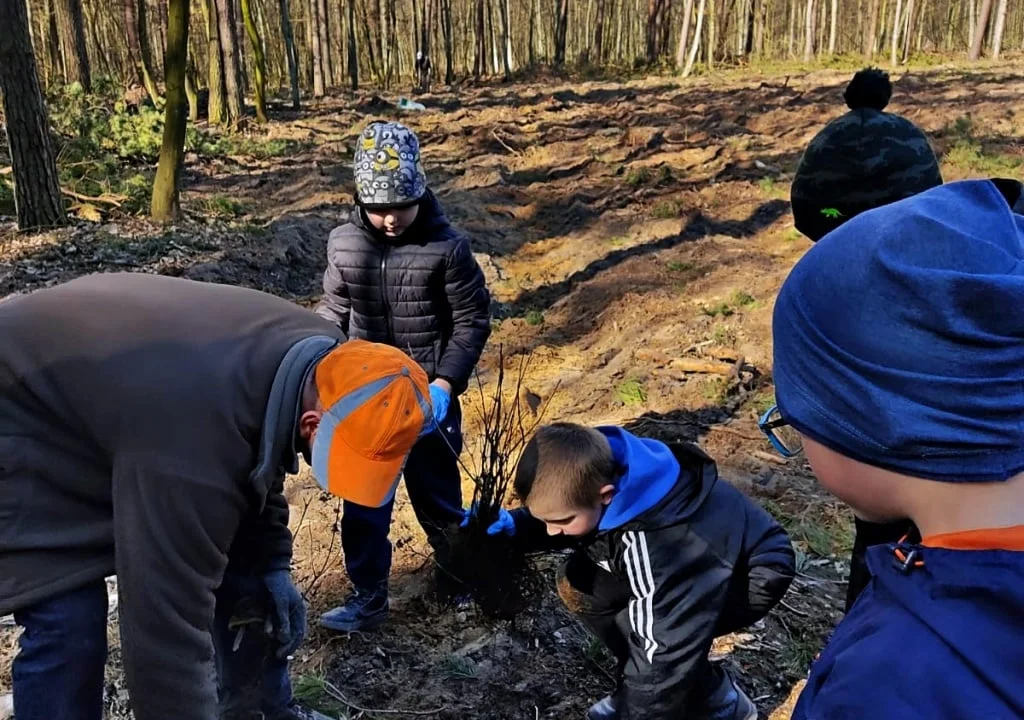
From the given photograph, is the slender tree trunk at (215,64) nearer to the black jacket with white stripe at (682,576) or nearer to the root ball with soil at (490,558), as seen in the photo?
the root ball with soil at (490,558)

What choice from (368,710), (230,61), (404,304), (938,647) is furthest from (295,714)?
(230,61)

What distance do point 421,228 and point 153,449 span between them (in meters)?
1.74

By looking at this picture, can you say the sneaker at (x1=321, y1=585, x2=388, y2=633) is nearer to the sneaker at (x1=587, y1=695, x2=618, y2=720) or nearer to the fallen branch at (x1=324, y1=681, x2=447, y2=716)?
the fallen branch at (x1=324, y1=681, x2=447, y2=716)

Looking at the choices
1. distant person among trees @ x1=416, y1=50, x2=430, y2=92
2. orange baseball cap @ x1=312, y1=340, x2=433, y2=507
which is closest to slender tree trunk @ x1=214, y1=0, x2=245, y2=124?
distant person among trees @ x1=416, y1=50, x2=430, y2=92

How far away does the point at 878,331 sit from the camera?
2.94 ft

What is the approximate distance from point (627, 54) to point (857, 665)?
38.7m

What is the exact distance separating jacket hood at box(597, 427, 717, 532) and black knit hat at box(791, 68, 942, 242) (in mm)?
911

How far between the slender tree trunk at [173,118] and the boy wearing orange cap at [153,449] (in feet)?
22.3

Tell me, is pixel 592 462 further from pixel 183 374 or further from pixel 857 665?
pixel 857 665

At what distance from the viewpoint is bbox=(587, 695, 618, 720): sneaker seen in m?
2.42

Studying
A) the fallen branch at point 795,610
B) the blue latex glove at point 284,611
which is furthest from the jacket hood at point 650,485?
the fallen branch at point 795,610

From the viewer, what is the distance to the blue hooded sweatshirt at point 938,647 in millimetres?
792

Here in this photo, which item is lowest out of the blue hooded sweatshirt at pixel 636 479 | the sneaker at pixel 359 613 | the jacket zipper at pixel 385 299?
the sneaker at pixel 359 613

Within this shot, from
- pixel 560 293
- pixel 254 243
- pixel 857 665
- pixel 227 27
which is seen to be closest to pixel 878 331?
pixel 857 665
